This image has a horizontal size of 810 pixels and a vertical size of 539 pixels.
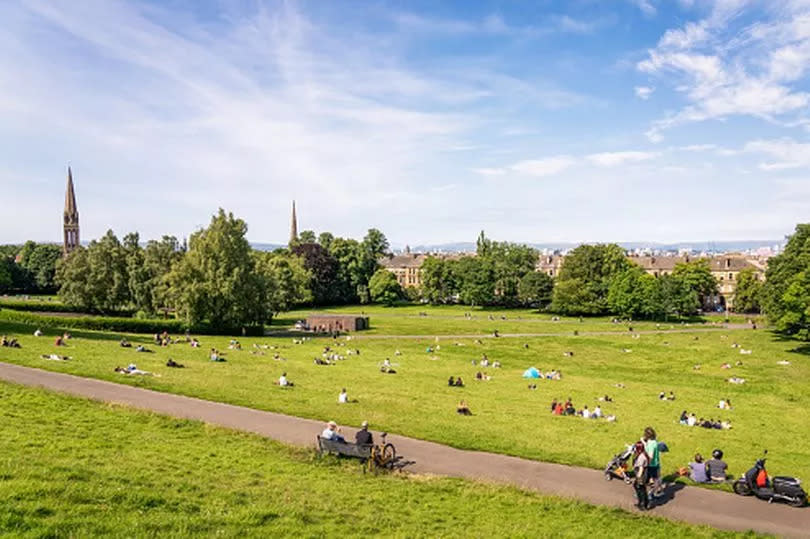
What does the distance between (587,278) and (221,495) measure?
10370 cm

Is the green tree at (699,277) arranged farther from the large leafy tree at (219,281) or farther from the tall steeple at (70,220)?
the tall steeple at (70,220)

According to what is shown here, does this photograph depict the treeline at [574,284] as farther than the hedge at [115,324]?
Yes

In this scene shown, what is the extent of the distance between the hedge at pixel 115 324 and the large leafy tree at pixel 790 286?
58390mm

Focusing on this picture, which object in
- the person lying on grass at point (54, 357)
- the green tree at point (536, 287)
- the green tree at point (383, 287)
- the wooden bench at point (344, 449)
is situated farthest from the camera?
the green tree at point (383, 287)

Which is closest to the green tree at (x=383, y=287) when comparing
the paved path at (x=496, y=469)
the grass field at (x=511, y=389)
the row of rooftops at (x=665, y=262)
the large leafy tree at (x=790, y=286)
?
the row of rooftops at (x=665, y=262)

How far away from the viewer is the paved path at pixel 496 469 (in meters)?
15.4

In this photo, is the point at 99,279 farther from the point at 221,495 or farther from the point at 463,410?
the point at 221,495

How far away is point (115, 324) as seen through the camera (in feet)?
189

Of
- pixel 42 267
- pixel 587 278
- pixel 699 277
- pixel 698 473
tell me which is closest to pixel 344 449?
pixel 698 473

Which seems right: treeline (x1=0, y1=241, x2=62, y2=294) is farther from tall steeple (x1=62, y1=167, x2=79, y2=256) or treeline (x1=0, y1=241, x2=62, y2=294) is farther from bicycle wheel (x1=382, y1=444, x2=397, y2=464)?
bicycle wheel (x1=382, y1=444, x2=397, y2=464)

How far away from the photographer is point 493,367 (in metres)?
47.3

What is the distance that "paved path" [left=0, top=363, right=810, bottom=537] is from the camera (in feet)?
50.5

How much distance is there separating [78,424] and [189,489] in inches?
301

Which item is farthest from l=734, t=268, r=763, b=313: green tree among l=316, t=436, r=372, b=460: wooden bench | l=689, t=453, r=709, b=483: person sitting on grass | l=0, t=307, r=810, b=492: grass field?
l=316, t=436, r=372, b=460: wooden bench
